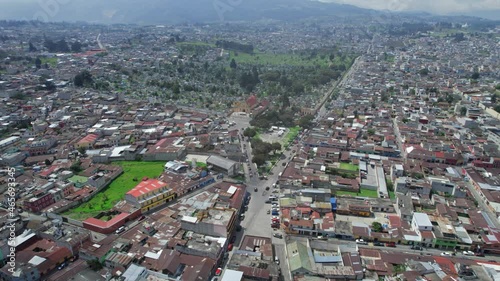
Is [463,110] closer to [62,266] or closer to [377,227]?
[377,227]

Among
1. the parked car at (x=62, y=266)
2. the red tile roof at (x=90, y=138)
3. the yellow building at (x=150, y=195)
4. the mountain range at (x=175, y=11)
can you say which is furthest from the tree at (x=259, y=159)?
the mountain range at (x=175, y=11)

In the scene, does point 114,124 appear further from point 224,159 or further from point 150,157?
point 224,159

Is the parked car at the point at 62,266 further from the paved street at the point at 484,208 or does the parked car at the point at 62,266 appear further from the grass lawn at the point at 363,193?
the paved street at the point at 484,208

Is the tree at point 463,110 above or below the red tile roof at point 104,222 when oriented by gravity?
above

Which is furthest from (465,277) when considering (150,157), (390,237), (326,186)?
(150,157)

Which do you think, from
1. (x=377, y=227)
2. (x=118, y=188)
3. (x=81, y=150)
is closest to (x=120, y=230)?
(x=118, y=188)
